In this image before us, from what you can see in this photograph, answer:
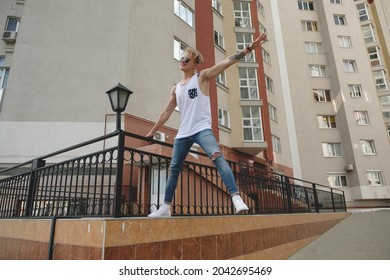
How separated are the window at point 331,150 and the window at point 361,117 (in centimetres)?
269

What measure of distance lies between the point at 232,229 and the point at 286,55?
25.4m

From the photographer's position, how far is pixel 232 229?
464 cm

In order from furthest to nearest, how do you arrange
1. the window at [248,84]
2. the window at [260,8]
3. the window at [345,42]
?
the window at [345,42] < the window at [260,8] < the window at [248,84]

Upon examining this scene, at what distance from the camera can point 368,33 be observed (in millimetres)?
28328

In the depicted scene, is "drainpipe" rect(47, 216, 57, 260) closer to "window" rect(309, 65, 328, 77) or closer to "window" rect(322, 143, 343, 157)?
"window" rect(322, 143, 343, 157)

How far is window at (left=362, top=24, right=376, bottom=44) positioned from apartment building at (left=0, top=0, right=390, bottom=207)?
15cm

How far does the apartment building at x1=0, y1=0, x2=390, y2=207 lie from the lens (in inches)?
452

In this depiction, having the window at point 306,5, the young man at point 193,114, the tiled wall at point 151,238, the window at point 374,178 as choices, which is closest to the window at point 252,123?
the tiled wall at point 151,238

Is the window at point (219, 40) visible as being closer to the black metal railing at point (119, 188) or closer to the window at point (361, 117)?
the black metal railing at point (119, 188)

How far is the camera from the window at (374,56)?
2769 centimetres

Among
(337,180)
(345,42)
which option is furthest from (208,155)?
(345,42)

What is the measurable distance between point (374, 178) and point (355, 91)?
8.20m

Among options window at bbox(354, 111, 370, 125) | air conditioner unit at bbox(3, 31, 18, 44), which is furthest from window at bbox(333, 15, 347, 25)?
air conditioner unit at bbox(3, 31, 18, 44)
